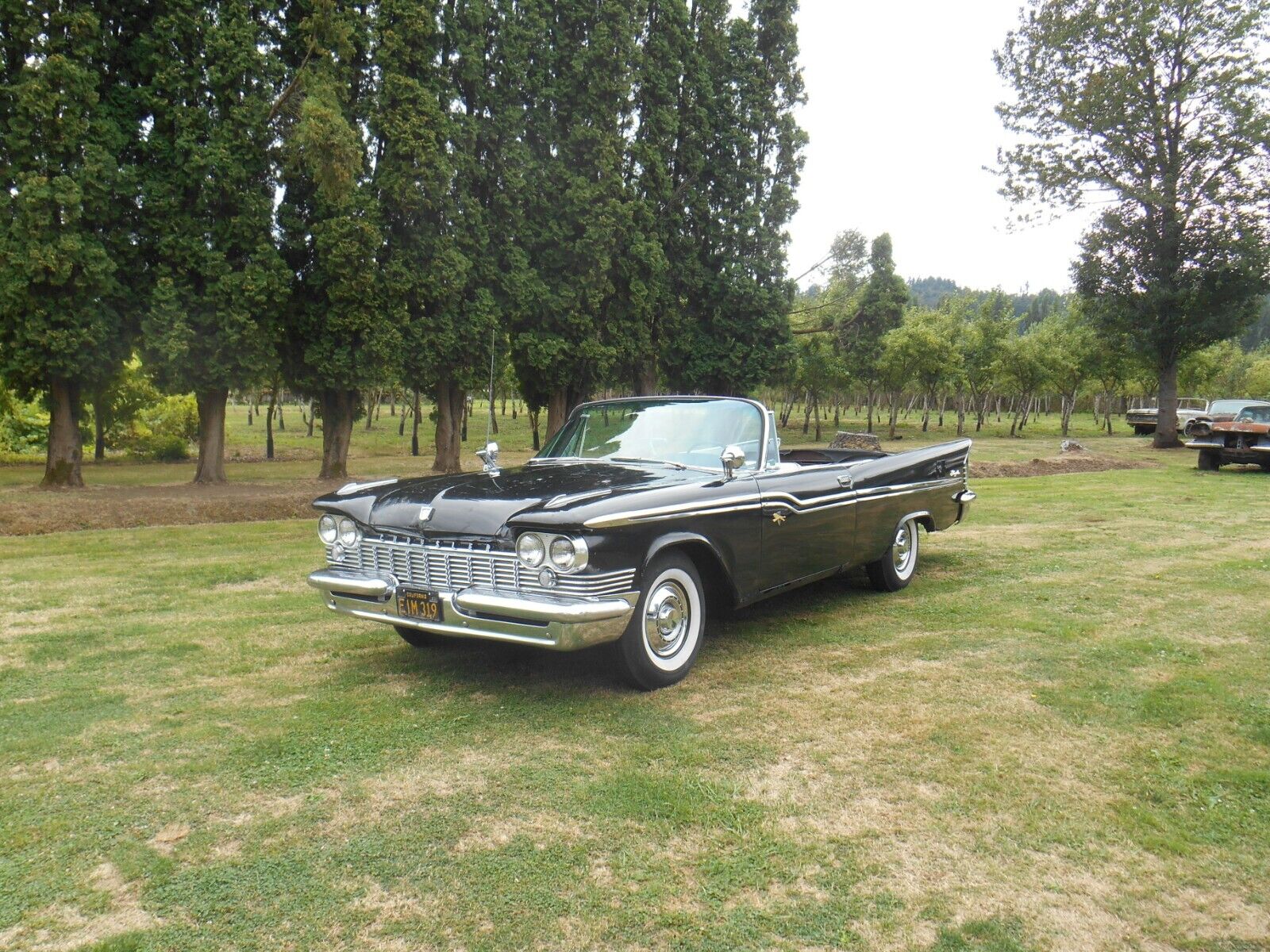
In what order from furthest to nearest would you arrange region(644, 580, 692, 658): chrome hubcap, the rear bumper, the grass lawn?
the rear bumper → region(644, 580, 692, 658): chrome hubcap → the grass lawn

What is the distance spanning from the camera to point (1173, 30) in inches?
1077

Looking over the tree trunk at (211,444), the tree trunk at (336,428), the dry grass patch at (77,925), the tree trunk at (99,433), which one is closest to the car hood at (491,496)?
the dry grass patch at (77,925)

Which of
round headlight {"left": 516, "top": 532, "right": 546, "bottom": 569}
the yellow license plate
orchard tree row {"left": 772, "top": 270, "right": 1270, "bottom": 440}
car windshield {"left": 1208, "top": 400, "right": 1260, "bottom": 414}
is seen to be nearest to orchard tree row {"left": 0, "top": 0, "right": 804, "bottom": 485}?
the yellow license plate

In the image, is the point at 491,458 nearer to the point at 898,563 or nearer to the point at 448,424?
the point at 898,563

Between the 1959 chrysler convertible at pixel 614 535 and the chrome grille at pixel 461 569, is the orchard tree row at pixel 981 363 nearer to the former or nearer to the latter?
the 1959 chrysler convertible at pixel 614 535

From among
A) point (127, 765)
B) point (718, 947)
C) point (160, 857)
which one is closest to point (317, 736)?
point (127, 765)

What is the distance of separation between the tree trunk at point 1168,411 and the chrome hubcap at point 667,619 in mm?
29860

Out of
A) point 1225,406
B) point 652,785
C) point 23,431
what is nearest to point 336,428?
point 23,431

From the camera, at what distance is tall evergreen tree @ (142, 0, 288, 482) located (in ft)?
50.6

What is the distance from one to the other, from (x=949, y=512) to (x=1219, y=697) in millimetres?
3425

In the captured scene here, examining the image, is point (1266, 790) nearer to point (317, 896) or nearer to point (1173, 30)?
point (317, 896)

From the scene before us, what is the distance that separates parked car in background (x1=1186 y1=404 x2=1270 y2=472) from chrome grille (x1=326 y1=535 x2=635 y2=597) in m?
→ 19.4

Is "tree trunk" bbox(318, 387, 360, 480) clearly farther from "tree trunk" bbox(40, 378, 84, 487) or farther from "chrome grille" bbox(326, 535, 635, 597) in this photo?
"chrome grille" bbox(326, 535, 635, 597)

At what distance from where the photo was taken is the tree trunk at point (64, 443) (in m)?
16.1
